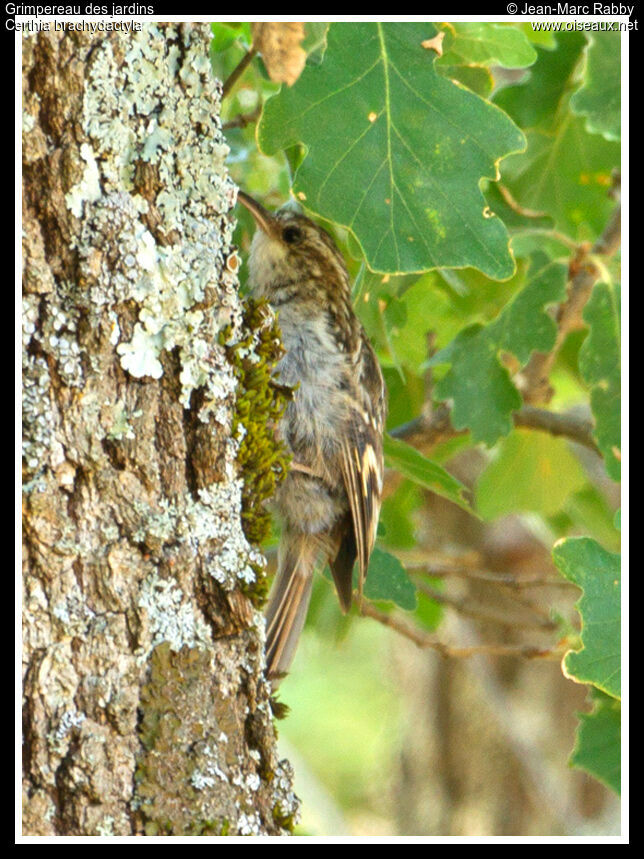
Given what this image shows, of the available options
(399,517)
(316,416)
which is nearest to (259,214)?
(316,416)

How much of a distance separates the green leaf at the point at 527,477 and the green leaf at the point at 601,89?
1432mm

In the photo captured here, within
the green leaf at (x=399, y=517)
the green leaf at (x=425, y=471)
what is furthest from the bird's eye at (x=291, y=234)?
the green leaf at (x=399, y=517)

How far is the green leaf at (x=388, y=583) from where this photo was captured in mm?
2965

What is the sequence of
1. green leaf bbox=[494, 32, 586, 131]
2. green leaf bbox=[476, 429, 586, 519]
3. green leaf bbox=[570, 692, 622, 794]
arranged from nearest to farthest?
1. green leaf bbox=[570, 692, 622, 794]
2. green leaf bbox=[494, 32, 586, 131]
3. green leaf bbox=[476, 429, 586, 519]

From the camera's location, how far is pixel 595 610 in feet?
7.86

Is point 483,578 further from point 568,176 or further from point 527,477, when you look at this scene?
point 568,176

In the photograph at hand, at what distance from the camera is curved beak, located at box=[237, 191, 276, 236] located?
2.98 m

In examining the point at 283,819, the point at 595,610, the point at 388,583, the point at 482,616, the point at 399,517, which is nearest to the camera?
the point at 283,819

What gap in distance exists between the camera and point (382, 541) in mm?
3881

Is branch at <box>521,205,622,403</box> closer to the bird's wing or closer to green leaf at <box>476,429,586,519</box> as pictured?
green leaf at <box>476,429,586,519</box>

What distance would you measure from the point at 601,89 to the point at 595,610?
1455 millimetres

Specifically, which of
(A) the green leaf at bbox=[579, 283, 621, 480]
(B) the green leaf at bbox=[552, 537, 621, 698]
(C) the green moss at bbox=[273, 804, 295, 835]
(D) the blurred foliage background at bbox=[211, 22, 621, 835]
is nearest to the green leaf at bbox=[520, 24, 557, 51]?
(D) the blurred foliage background at bbox=[211, 22, 621, 835]

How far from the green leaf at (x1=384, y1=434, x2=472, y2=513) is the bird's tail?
0.38m

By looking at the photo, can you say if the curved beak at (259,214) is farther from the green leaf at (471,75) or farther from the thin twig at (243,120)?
the green leaf at (471,75)
